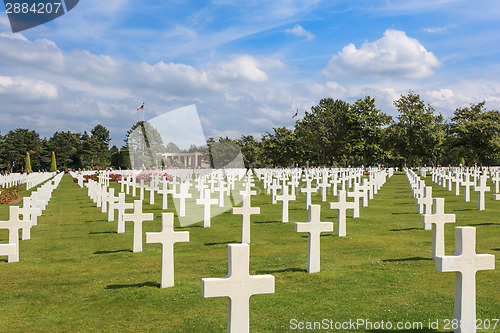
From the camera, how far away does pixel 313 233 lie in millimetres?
7727

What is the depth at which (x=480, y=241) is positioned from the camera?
1015cm

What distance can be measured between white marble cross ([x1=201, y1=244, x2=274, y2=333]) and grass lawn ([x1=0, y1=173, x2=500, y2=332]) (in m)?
1.04

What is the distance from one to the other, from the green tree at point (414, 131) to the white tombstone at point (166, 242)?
61.7m

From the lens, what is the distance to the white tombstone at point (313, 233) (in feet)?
24.9

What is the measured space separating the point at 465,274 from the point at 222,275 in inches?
157

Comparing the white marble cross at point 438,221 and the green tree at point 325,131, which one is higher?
the green tree at point 325,131

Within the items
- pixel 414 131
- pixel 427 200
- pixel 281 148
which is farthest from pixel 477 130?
pixel 427 200

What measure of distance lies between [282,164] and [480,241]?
3170 inches

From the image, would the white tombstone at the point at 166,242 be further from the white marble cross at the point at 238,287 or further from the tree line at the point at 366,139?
the tree line at the point at 366,139

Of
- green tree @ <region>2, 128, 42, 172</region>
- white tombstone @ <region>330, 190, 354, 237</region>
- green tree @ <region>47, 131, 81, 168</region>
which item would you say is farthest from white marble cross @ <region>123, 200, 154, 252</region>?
green tree @ <region>47, 131, 81, 168</region>

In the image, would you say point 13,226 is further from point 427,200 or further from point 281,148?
point 281,148

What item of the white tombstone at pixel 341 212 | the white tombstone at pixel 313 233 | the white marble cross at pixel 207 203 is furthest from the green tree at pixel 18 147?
the white tombstone at pixel 313 233

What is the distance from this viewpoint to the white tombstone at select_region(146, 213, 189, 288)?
679 centimetres

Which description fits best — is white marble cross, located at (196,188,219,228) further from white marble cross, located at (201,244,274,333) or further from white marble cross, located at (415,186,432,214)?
white marble cross, located at (201,244,274,333)
